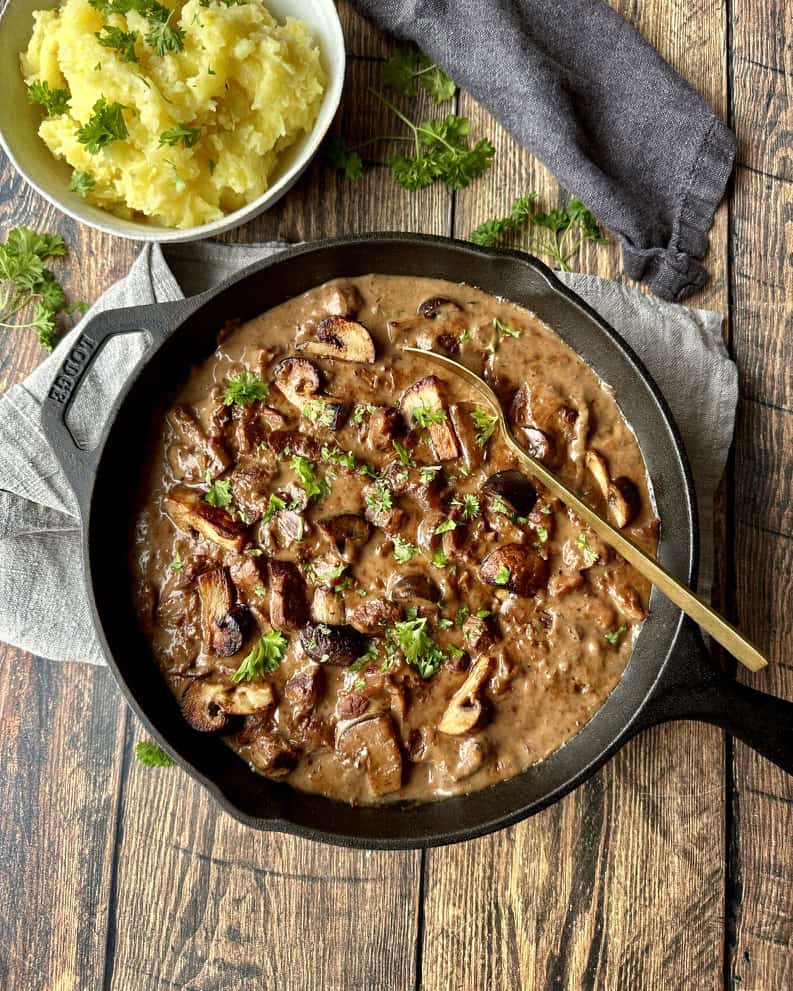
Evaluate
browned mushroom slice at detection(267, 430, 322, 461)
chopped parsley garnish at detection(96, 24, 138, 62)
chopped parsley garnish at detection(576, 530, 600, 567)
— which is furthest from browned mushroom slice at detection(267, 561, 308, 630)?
chopped parsley garnish at detection(96, 24, 138, 62)

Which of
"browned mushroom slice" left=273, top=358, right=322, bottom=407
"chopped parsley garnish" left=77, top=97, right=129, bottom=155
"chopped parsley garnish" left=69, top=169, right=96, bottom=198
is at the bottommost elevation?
"browned mushroom slice" left=273, top=358, right=322, bottom=407

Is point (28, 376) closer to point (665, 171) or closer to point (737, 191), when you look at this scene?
point (665, 171)

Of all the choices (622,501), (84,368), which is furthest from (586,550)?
(84,368)

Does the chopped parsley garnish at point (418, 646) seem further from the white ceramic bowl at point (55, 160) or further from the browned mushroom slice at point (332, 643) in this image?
the white ceramic bowl at point (55, 160)

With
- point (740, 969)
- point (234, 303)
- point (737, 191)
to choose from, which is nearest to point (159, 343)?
point (234, 303)

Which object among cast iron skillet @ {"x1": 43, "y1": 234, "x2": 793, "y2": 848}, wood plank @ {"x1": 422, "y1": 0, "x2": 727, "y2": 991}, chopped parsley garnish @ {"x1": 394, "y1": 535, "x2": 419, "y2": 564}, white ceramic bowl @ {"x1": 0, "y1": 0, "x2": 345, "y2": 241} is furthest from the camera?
wood plank @ {"x1": 422, "y1": 0, "x2": 727, "y2": 991}

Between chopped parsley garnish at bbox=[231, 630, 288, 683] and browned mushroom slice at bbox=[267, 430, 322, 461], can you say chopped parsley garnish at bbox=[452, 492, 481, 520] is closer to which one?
browned mushroom slice at bbox=[267, 430, 322, 461]
